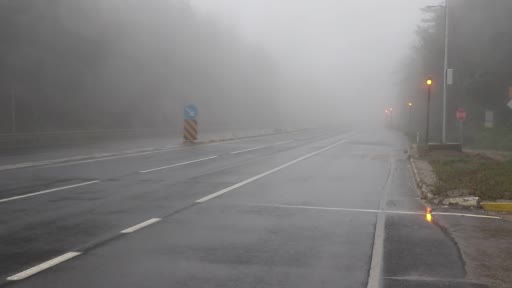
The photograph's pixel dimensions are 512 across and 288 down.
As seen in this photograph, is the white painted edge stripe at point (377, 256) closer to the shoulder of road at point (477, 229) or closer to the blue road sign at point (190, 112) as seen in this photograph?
the shoulder of road at point (477, 229)

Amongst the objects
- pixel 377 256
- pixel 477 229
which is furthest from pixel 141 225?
pixel 477 229

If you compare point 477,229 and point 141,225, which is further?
point 477,229

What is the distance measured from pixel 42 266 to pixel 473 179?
Answer: 1091cm

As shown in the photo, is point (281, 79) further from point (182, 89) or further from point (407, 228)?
point (407, 228)

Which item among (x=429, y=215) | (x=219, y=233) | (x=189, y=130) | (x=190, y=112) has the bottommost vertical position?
(x=429, y=215)

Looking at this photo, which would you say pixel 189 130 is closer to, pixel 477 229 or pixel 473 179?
pixel 473 179

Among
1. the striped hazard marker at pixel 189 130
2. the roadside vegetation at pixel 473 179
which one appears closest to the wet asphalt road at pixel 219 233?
the roadside vegetation at pixel 473 179

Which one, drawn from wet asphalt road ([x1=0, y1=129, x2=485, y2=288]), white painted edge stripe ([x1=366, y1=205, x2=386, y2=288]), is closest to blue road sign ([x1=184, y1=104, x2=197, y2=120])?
wet asphalt road ([x1=0, y1=129, x2=485, y2=288])

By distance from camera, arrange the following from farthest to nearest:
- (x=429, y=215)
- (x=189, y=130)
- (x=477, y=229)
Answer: (x=189, y=130), (x=429, y=215), (x=477, y=229)

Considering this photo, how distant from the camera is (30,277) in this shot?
5.48 m

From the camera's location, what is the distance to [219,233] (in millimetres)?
7777

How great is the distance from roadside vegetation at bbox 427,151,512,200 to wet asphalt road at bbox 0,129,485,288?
0.93m

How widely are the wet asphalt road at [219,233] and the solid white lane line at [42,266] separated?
36 mm

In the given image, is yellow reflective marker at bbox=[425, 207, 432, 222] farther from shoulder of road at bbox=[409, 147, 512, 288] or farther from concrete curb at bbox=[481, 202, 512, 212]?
concrete curb at bbox=[481, 202, 512, 212]
